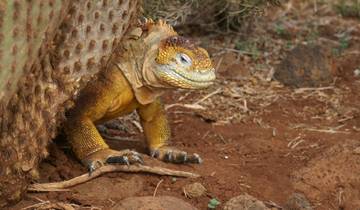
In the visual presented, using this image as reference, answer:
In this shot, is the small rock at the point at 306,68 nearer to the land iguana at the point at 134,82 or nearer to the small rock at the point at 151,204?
the land iguana at the point at 134,82

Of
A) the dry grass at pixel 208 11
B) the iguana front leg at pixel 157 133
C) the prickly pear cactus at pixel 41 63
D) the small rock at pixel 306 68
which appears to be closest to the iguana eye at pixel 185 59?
the prickly pear cactus at pixel 41 63

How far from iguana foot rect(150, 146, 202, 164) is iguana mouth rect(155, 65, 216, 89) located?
0.49 meters

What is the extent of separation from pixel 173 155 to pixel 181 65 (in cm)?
63

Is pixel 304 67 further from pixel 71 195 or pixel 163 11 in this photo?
pixel 71 195

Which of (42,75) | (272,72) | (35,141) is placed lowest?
(272,72)

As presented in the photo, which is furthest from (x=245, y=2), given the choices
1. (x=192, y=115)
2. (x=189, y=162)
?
(x=189, y=162)

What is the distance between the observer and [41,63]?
410cm

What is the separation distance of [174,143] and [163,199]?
138 cm

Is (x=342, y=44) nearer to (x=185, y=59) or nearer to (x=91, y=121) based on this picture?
(x=185, y=59)

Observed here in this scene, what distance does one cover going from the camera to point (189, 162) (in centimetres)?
486

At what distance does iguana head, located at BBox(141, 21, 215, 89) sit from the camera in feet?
14.8

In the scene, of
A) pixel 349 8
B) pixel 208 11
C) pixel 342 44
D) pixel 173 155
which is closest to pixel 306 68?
pixel 342 44

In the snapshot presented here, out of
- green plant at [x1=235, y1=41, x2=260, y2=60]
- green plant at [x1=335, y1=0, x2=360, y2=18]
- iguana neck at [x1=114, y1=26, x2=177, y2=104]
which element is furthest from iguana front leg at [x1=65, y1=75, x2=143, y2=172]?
green plant at [x1=335, y1=0, x2=360, y2=18]

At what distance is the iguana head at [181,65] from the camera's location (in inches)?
178
